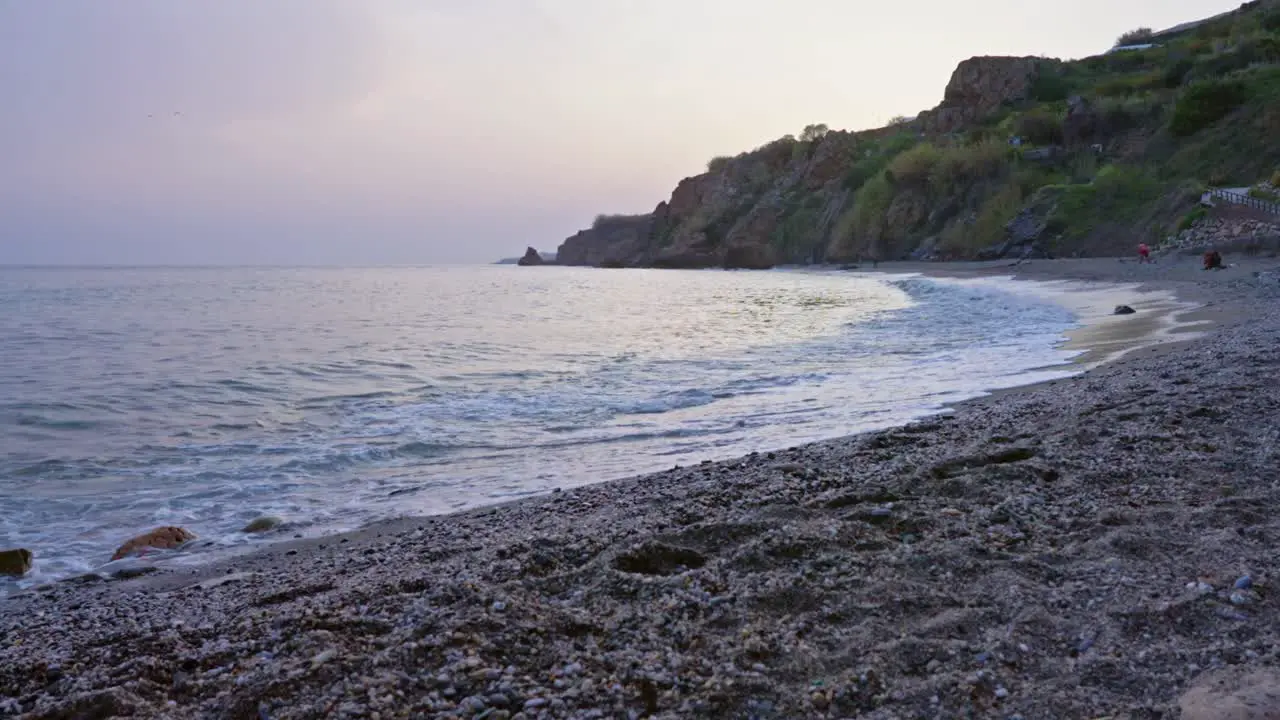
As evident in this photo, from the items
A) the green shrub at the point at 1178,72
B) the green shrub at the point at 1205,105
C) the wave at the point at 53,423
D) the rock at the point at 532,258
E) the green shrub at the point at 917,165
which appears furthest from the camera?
the rock at the point at 532,258

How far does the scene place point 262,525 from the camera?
4.65 m

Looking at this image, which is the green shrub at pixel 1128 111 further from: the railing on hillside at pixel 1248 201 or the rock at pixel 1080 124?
the railing on hillside at pixel 1248 201

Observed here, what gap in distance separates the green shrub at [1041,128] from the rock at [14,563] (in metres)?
60.3

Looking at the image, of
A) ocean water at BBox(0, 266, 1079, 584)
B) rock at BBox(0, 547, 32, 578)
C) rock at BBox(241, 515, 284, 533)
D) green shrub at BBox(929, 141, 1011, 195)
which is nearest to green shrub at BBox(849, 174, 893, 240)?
green shrub at BBox(929, 141, 1011, 195)

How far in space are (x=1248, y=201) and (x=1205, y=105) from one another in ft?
59.4

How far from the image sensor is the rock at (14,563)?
397 cm

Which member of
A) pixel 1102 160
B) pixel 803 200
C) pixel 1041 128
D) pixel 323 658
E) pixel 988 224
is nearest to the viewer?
pixel 323 658

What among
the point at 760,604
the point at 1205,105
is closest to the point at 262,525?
the point at 760,604

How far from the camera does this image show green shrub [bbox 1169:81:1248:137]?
132ft

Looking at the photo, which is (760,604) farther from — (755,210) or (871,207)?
(755,210)

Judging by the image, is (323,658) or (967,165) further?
(967,165)

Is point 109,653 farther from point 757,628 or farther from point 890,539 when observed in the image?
point 890,539

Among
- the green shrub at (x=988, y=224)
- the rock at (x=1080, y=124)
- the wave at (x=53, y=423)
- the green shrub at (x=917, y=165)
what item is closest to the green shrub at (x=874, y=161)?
the green shrub at (x=917, y=165)

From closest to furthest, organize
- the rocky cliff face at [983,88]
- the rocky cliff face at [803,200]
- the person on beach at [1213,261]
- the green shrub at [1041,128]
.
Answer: the person on beach at [1213,261], the green shrub at [1041,128], the rocky cliff face at [803,200], the rocky cliff face at [983,88]
